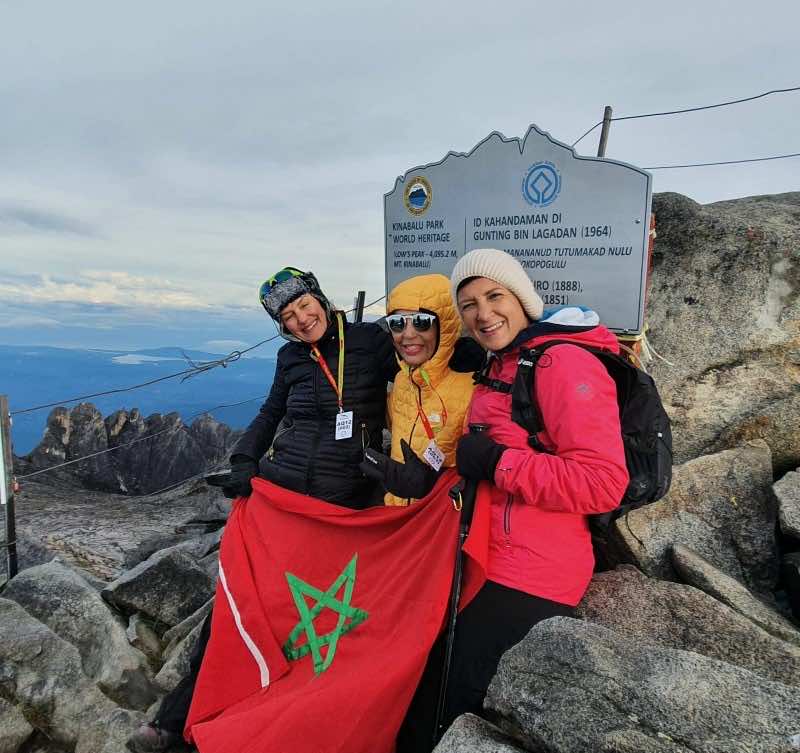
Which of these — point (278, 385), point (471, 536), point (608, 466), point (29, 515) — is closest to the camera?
point (608, 466)

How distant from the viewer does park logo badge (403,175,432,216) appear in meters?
5.97

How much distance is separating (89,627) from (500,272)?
17.8ft

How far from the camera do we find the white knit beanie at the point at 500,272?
3633 millimetres

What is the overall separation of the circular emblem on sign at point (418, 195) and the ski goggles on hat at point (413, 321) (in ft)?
7.40

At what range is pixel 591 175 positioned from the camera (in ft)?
15.7

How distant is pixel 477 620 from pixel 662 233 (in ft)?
14.1

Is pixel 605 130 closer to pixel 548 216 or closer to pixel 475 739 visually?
pixel 548 216

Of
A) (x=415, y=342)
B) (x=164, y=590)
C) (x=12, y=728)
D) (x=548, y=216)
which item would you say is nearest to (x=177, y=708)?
(x=12, y=728)

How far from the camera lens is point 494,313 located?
3.67m

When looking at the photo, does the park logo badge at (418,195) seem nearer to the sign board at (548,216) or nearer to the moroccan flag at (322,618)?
the sign board at (548,216)

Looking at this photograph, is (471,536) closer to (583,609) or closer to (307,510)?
(583,609)

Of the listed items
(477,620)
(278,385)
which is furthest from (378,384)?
(477,620)

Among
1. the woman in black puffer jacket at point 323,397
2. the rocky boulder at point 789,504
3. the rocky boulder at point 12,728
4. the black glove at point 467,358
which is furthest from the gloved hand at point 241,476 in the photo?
the rocky boulder at point 789,504

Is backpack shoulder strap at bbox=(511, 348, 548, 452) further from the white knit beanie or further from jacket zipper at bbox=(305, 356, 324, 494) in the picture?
jacket zipper at bbox=(305, 356, 324, 494)
